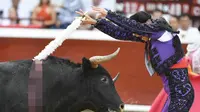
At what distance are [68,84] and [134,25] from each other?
64 cm

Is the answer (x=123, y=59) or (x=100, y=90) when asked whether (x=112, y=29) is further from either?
(x=123, y=59)

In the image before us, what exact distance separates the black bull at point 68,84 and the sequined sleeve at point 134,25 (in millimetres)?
269

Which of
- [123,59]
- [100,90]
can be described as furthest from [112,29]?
[123,59]

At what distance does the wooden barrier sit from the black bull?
3.44 m

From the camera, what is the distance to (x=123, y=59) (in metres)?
7.71

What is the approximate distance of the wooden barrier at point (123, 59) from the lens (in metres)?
7.68

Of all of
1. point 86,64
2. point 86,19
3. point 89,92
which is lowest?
point 89,92

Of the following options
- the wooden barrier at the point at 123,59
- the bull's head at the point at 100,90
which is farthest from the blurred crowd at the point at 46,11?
the bull's head at the point at 100,90

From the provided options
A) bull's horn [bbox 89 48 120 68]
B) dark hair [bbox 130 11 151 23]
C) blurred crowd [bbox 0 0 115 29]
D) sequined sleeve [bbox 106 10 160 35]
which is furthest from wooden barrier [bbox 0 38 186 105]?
bull's horn [bbox 89 48 120 68]

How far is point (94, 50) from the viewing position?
773 cm

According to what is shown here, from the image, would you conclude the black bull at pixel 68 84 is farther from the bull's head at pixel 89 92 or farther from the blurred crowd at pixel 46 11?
the blurred crowd at pixel 46 11

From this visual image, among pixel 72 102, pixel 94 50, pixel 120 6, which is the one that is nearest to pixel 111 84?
pixel 72 102

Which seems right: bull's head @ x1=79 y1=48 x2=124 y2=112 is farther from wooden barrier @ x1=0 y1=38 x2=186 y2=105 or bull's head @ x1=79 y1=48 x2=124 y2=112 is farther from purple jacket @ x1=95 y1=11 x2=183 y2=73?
wooden barrier @ x1=0 y1=38 x2=186 y2=105

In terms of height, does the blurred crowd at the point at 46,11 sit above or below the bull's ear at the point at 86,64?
below
